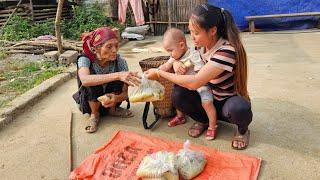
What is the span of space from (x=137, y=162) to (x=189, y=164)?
0.47 meters

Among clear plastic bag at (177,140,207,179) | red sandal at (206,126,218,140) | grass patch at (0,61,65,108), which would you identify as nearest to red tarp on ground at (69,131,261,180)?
clear plastic bag at (177,140,207,179)

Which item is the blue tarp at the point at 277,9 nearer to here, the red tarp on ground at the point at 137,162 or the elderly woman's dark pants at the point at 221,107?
the elderly woman's dark pants at the point at 221,107

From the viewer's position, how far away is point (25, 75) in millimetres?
5773

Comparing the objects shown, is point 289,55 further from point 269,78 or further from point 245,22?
point 245,22

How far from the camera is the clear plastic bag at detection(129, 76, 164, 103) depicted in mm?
3113

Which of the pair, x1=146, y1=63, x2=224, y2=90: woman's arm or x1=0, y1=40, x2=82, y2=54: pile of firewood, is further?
x1=0, y1=40, x2=82, y2=54: pile of firewood

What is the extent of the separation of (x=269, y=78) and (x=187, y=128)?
2.11 metres

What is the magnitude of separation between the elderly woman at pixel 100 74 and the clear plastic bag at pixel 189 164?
31.9 inches

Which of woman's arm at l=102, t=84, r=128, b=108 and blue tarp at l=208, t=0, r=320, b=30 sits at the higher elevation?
blue tarp at l=208, t=0, r=320, b=30

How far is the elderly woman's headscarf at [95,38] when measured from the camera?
3271mm

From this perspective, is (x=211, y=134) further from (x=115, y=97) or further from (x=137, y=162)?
(x=115, y=97)

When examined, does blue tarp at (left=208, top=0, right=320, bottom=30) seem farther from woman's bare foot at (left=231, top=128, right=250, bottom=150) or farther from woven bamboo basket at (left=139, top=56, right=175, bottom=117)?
woman's bare foot at (left=231, top=128, right=250, bottom=150)

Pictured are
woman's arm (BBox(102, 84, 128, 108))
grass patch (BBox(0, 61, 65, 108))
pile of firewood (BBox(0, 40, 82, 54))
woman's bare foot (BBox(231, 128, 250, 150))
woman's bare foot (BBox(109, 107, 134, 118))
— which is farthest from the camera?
pile of firewood (BBox(0, 40, 82, 54))

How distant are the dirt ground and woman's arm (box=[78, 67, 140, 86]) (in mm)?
560
